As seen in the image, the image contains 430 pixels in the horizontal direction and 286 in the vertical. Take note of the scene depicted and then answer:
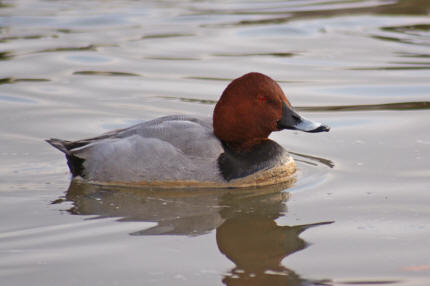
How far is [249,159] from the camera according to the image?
6.82 m

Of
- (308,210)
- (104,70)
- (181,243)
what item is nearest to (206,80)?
(104,70)

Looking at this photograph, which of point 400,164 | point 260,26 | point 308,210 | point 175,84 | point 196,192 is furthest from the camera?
point 260,26

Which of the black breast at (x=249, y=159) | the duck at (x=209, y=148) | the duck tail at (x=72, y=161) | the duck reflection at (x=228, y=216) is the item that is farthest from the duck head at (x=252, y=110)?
the duck tail at (x=72, y=161)

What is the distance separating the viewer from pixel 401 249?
5211 mm

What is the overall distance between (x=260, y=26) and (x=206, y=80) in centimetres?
346

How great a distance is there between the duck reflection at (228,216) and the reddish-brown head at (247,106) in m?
0.52

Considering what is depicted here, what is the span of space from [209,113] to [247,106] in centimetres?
207

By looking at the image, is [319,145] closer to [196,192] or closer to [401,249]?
[196,192]

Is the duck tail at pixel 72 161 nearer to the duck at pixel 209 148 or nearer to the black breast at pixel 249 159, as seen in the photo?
the duck at pixel 209 148

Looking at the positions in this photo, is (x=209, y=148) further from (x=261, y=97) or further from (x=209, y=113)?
(x=209, y=113)

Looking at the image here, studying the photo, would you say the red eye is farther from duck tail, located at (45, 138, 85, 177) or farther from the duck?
duck tail, located at (45, 138, 85, 177)

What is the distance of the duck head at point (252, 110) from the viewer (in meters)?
6.82

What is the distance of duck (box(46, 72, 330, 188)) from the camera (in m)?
6.70

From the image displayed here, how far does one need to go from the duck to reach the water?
14 centimetres
